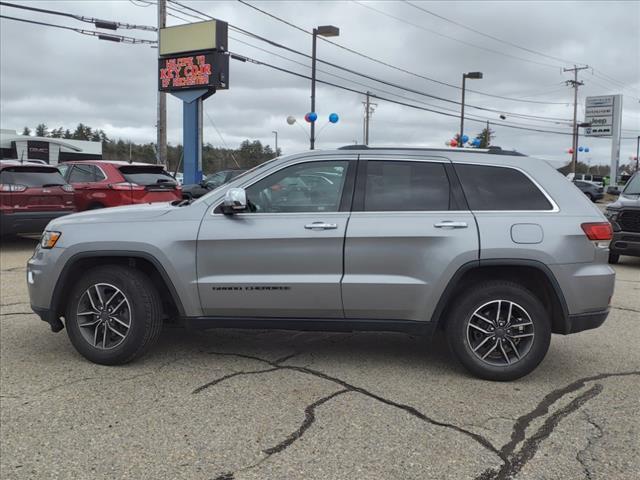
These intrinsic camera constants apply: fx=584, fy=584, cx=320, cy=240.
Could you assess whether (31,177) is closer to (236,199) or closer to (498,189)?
(236,199)

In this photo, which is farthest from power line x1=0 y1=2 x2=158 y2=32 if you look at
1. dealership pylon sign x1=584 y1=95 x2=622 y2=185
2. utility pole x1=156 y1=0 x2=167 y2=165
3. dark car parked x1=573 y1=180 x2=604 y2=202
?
dealership pylon sign x1=584 y1=95 x2=622 y2=185

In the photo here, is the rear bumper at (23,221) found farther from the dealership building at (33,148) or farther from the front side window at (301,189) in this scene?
the dealership building at (33,148)

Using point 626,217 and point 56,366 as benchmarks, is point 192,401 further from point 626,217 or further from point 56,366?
point 626,217

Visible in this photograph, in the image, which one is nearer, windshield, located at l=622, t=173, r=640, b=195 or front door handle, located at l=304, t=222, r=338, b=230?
front door handle, located at l=304, t=222, r=338, b=230

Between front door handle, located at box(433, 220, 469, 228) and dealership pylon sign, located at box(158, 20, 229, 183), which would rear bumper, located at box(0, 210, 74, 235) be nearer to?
front door handle, located at box(433, 220, 469, 228)

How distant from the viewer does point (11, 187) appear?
35.6 ft

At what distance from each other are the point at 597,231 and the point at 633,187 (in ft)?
26.4

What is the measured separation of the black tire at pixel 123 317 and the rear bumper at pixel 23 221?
7.09m

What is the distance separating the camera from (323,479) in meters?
2.99

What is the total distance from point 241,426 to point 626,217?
9.06 meters

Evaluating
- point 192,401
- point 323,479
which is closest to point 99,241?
point 192,401

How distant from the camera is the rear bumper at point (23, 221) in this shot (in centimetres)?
1081

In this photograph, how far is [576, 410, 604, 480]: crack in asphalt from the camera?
310 centimetres

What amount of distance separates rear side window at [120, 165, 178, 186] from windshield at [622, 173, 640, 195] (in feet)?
30.4
